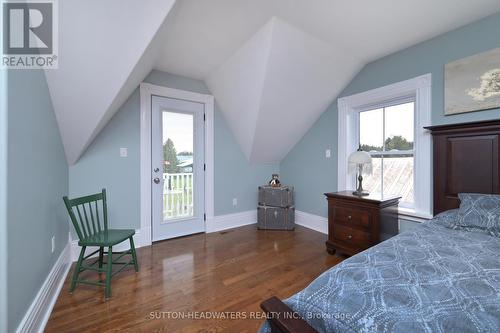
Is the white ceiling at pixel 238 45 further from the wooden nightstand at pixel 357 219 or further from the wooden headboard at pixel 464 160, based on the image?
the wooden nightstand at pixel 357 219

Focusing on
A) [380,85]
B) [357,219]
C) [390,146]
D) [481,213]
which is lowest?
[357,219]

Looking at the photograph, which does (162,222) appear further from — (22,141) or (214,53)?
(214,53)

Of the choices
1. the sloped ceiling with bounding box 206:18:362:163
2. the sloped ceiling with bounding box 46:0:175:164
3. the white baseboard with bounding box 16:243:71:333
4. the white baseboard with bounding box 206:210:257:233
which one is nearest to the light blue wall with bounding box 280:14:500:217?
the sloped ceiling with bounding box 206:18:362:163

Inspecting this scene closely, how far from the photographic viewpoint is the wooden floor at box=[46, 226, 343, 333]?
57.7 inches

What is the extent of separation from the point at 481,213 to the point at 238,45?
102 inches

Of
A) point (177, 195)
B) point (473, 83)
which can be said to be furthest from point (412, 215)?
point (177, 195)

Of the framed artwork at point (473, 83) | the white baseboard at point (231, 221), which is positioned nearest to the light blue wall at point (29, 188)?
the white baseboard at point (231, 221)

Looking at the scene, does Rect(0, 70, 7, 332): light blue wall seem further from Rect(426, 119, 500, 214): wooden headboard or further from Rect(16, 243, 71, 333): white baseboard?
Rect(426, 119, 500, 214): wooden headboard

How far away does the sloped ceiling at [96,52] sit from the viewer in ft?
4.67

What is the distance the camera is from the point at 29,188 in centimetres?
135

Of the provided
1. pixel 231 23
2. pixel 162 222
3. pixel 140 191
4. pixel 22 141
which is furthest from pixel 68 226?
pixel 231 23

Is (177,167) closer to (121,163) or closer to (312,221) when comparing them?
(121,163)

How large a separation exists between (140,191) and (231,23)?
Result: 85.8 inches

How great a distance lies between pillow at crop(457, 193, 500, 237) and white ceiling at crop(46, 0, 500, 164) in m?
1.58
